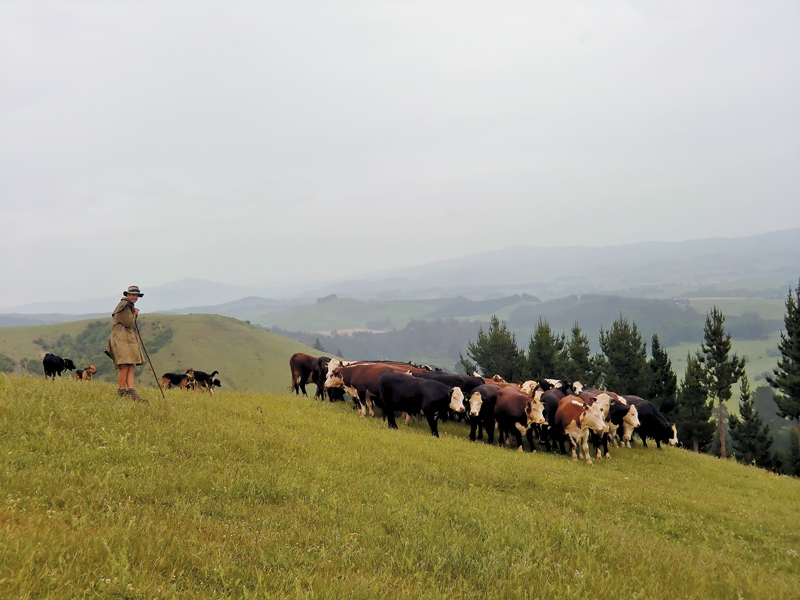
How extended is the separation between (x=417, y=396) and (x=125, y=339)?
10.6 meters

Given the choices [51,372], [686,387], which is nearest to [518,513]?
[51,372]

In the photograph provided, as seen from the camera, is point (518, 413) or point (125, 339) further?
point (518, 413)

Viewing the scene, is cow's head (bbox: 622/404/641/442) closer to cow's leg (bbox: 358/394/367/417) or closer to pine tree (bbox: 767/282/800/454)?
cow's leg (bbox: 358/394/367/417)

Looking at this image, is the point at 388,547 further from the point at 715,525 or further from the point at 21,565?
the point at 715,525

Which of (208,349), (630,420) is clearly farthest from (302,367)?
(208,349)

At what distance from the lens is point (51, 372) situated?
23641 millimetres

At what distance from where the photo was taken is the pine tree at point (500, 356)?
6144 cm

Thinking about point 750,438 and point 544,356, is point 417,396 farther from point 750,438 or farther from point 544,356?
point 750,438

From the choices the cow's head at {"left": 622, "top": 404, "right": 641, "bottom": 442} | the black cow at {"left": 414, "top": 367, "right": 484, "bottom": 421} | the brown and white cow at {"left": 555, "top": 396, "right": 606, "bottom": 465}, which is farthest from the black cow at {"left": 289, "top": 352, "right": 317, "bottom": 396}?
the cow's head at {"left": 622, "top": 404, "right": 641, "bottom": 442}

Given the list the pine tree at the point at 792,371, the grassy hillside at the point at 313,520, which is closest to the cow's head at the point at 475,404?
the grassy hillside at the point at 313,520

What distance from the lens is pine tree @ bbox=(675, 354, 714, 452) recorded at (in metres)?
44.7

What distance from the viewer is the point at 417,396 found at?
Answer: 1748 cm

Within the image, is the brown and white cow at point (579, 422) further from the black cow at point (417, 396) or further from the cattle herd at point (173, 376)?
the cattle herd at point (173, 376)

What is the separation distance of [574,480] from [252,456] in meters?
8.95
